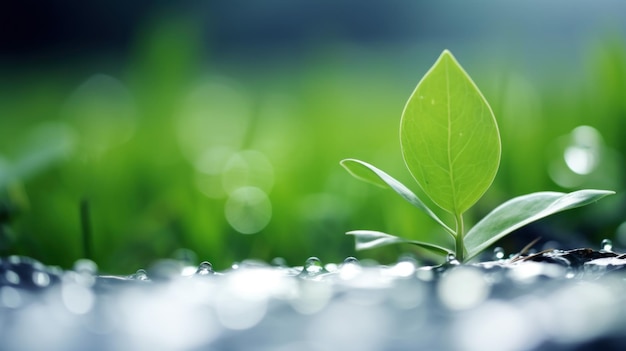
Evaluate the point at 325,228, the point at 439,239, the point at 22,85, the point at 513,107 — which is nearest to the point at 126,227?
the point at 325,228

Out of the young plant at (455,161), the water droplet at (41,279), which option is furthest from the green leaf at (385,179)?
the water droplet at (41,279)

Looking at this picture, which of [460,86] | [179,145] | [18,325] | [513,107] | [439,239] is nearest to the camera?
[18,325]

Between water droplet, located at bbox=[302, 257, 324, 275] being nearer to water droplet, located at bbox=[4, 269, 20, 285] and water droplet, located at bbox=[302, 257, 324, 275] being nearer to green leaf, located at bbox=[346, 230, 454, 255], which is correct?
green leaf, located at bbox=[346, 230, 454, 255]

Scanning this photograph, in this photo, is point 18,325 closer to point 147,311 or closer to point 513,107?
point 147,311

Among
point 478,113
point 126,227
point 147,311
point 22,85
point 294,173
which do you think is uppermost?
point 22,85

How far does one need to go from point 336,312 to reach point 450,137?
19cm

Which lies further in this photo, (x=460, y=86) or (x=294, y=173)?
(x=294, y=173)

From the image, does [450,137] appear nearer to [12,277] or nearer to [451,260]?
[451,260]

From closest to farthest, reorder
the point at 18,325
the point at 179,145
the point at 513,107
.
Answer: the point at 18,325 → the point at 513,107 → the point at 179,145

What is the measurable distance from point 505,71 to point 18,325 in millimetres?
1245

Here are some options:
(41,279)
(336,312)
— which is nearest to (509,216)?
(336,312)

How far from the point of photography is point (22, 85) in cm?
377

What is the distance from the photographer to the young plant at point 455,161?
475 mm

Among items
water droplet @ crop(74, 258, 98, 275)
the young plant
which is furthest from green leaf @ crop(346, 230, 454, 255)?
water droplet @ crop(74, 258, 98, 275)
